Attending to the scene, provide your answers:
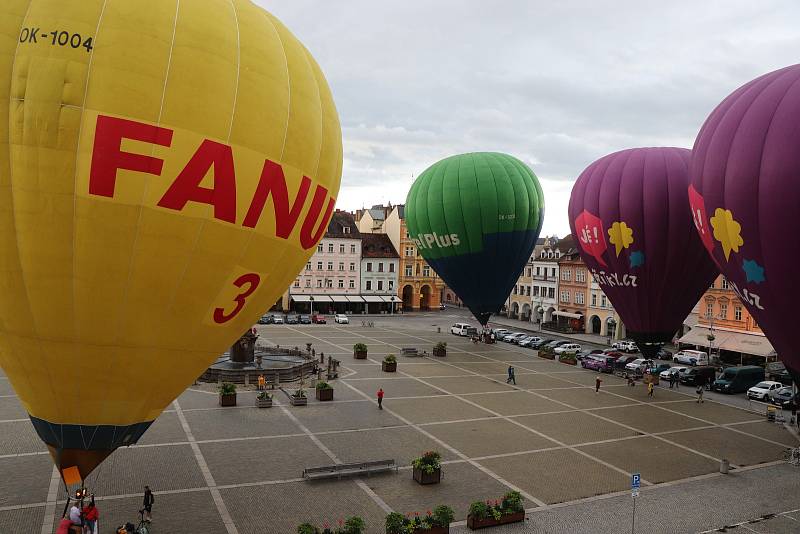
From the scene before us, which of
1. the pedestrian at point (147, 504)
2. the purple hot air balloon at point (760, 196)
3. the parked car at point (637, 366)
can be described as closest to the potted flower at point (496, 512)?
the pedestrian at point (147, 504)

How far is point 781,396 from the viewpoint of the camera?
2950 centimetres

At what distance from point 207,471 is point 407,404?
1064 centimetres

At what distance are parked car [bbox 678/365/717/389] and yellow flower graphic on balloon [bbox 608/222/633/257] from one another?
13015 millimetres

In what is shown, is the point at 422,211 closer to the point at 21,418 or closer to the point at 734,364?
the point at 21,418

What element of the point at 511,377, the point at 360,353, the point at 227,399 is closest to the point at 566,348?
the point at 511,377

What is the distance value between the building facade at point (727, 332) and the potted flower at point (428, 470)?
31.0 m

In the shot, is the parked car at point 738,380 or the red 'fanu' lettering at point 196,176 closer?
the red 'fanu' lettering at point 196,176

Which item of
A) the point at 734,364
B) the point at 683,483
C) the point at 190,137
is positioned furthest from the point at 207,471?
the point at 734,364

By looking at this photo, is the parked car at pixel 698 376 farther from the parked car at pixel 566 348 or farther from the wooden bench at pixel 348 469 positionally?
the wooden bench at pixel 348 469

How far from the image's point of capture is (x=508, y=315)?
237ft

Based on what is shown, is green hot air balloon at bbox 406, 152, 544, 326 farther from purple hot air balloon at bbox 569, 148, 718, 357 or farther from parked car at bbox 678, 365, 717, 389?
parked car at bbox 678, 365, 717, 389

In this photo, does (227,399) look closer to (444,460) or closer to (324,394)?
(324,394)

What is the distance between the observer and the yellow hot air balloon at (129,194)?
27.9 feet

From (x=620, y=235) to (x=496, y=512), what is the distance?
51.1ft
